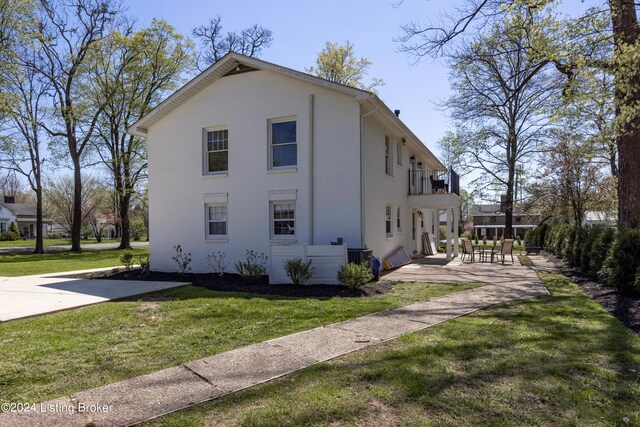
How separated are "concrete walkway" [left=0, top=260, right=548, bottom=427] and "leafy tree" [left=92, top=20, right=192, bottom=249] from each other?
26725 millimetres

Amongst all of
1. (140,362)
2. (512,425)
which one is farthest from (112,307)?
(512,425)

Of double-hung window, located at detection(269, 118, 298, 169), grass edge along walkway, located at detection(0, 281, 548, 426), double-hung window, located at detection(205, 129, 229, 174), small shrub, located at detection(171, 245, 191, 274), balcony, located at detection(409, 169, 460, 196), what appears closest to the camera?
grass edge along walkway, located at detection(0, 281, 548, 426)

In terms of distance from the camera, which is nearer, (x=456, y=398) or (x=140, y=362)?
(x=456, y=398)

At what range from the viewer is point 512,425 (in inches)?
123

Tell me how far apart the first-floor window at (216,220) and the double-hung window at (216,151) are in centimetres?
120

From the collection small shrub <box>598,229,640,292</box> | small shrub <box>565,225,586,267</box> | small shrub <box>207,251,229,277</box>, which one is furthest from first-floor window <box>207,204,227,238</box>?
small shrub <box>565,225,586,267</box>

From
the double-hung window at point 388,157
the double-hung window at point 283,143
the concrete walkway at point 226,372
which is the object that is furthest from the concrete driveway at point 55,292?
the double-hung window at point 388,157

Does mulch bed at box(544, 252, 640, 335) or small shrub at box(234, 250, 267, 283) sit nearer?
mulch bed at box(544, 252, 640, 335)

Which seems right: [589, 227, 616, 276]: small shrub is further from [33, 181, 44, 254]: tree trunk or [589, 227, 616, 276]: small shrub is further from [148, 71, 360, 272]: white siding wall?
[33, 181, 44, 254]: tree trunk

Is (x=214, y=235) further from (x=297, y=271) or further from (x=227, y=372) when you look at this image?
(x=227, y=372)

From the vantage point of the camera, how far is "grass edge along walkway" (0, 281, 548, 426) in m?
3.34

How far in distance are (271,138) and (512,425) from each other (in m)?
10.8

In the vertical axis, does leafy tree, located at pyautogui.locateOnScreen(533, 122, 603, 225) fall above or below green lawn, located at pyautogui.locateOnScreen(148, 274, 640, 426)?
above

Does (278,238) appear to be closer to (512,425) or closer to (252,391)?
(252,391)
